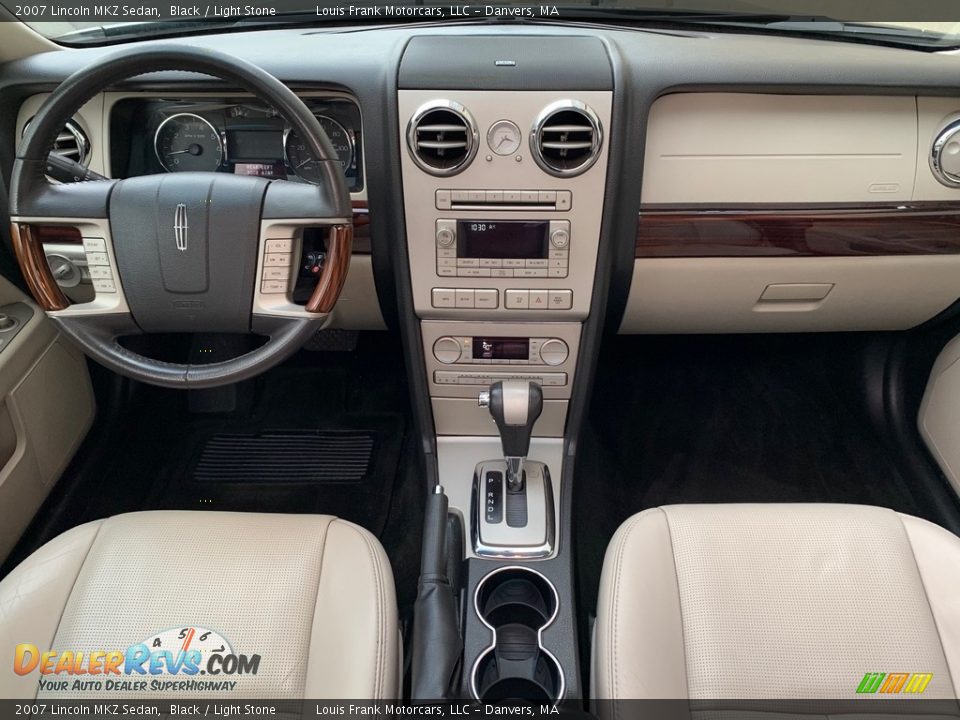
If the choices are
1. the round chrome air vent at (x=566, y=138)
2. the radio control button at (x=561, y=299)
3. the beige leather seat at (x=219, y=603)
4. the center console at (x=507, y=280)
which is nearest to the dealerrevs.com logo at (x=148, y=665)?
the beige leather seat at (x=219, y=603)

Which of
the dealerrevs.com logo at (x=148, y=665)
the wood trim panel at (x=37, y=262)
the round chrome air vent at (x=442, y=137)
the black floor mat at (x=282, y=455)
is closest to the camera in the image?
the dealerrevs.com logo at (x=148, y=665)

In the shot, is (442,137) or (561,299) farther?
(561,299)

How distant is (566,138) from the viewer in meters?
1.18

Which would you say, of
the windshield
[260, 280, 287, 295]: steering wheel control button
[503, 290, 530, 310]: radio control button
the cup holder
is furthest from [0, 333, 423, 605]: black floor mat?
the windshield

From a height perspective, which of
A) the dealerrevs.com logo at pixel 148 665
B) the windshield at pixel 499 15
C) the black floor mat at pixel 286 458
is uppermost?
the windshield at pixel 499 15

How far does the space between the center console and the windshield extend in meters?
0.18

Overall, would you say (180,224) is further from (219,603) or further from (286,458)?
(286,458)

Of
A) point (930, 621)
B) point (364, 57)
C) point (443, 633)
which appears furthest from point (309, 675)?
point (364, 57)

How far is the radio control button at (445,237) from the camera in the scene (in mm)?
1256

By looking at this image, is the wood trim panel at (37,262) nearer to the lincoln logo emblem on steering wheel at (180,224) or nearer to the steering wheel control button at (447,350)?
the lincoln logo emblem on steering wheel at (180,224)

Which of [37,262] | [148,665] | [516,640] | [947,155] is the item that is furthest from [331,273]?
[947,155]

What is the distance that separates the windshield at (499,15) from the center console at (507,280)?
0.18 m

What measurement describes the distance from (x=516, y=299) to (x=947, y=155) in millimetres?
835

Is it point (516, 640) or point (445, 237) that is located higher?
point (445, 237)
